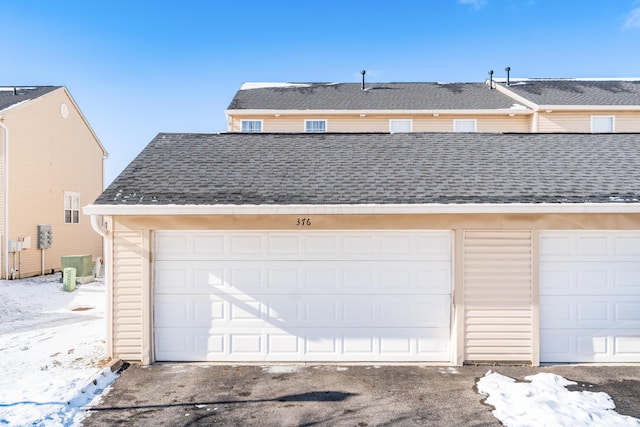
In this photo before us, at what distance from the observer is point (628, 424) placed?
458cm

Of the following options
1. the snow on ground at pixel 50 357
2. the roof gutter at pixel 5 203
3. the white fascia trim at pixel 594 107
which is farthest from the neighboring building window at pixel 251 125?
the white fascia trim at pixel 594 107

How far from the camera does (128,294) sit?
654cm

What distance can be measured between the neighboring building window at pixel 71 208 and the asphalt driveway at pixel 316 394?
14.1m

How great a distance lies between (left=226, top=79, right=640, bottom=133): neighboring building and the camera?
17.2m

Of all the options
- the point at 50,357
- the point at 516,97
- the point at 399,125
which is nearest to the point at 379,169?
the point at 50,357

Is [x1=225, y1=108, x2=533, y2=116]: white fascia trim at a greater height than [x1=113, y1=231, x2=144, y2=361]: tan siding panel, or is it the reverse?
[x1=225, y1=108, x2=533, y2=116]: white fascia trim

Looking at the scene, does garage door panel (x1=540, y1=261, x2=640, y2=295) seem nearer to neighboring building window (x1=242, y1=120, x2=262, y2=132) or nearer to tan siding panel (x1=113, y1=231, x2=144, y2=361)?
tan siding panel (x1=113, y1=231, x2=144, y2=361)

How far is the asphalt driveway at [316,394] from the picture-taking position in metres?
4.80

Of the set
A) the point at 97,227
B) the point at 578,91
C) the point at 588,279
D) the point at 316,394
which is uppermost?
the point at 578,91

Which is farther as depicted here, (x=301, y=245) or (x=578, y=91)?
(x=578, y=91)

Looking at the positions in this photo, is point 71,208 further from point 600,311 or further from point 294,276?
point 600,311

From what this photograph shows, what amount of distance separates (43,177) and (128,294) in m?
12.8

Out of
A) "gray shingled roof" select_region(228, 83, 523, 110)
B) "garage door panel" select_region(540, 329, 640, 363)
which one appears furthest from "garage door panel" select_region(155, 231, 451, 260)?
"gray shingled roof" select_region(228, 83, 523, 110)

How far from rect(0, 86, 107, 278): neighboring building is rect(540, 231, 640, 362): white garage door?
53.1ft
